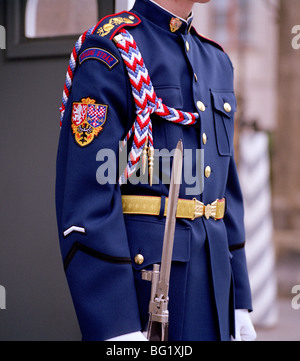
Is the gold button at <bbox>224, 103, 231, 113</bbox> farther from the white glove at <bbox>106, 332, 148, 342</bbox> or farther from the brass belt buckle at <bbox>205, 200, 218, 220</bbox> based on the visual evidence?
the white glove at <bbox>106, 332, 148, 342</bbox>

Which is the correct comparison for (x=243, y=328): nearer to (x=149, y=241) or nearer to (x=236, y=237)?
(x=236, y=237)

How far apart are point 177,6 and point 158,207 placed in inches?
26.4

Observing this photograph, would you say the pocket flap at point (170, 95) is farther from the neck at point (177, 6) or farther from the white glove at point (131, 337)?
the white glove at point (131, 337)

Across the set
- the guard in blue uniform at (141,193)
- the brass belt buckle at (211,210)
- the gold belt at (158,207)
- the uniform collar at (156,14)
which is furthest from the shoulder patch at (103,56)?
the brass belt buckle at (211,210)

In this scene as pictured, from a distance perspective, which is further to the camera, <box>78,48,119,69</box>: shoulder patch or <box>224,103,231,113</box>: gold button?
<box>224,103,231,113</box>: gold button

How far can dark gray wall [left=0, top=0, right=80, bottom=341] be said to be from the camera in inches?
108

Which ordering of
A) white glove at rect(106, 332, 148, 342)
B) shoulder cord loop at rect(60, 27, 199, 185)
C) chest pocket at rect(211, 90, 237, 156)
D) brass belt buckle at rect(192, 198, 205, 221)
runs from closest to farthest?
white glove at rect(106, 332, 148, 342)
shoulder cord loop at rect(60, 27, 199, 185)
brass belt buckle at rect(192, 198, 205, 221)
chest pocket at rect(211, 90, 237, 156)

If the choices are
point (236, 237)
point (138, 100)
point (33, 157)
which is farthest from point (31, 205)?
point (138, 100)

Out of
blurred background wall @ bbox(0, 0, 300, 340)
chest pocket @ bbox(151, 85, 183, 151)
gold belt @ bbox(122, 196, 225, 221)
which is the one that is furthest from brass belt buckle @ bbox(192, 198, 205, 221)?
blurred background wall @ bbox(0, 0, 300, 340)

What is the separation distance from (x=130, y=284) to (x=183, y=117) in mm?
545

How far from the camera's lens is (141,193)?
1.99m

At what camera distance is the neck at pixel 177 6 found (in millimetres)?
2117
